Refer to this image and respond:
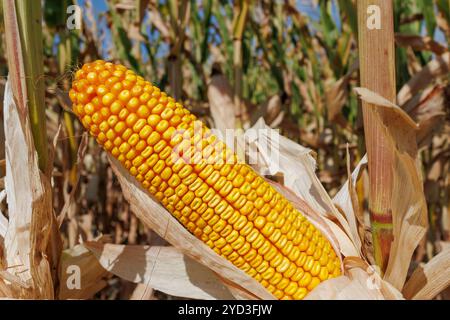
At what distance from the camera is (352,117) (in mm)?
2873

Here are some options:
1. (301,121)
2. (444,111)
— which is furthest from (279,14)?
(444,111)

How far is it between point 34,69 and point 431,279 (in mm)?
853

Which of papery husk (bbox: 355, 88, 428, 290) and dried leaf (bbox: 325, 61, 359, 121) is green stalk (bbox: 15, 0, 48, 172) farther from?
dried leaf (bbox: 325, 61, 359, 121)

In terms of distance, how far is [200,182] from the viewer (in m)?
0.95

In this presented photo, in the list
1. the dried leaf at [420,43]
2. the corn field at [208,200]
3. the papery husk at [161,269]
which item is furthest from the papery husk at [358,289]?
the dried leaf at [420,43]

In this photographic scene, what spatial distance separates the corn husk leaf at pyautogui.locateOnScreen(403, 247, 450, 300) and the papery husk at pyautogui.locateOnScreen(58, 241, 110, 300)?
2.25 ft

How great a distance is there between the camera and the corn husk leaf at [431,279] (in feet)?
2.99

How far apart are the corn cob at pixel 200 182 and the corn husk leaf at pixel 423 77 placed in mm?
1192

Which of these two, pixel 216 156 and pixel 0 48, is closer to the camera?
pixel 216 156

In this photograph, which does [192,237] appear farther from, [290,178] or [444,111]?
[444,111]

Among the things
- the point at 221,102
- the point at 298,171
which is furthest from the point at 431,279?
the point at 221,102

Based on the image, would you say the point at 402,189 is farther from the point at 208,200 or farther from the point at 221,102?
the point at 221,102

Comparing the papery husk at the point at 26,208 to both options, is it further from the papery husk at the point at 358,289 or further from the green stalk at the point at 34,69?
the papery husk at the point at 358,289

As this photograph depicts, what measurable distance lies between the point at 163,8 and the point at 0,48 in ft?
4.30
